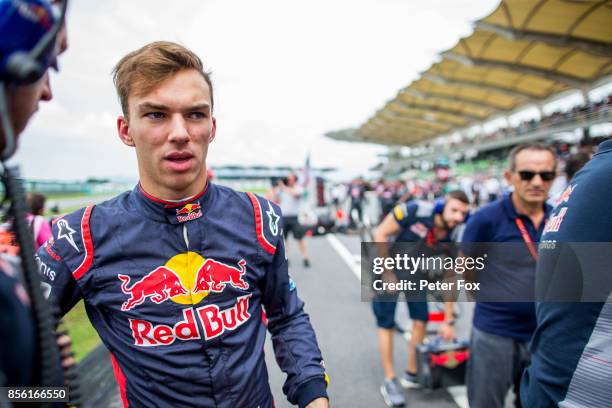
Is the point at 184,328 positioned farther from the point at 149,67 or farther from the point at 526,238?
the point at 526,238

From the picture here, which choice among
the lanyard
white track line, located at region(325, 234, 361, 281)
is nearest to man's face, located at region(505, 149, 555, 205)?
the lanyard

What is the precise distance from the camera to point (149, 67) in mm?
1279

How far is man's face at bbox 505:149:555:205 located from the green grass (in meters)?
3.72

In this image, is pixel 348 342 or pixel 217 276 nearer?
pixel 217 276

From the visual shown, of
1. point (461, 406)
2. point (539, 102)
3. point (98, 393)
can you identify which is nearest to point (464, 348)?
point (461, 406)

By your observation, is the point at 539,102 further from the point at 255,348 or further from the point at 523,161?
the point at 255,348

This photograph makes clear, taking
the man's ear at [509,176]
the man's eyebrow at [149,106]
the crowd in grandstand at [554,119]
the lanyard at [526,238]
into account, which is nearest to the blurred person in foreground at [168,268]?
the man's eyebrow at [149,106]

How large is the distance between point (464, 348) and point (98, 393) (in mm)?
3134

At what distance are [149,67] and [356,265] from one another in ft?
24.9

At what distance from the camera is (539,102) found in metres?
29.3

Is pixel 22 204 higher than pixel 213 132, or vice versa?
pixel 213 132

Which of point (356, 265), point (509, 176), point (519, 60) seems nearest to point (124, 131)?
point (509, 176)

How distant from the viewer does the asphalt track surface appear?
3385 mm

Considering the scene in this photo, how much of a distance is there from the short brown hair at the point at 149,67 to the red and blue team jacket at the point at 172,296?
14.4 inches
